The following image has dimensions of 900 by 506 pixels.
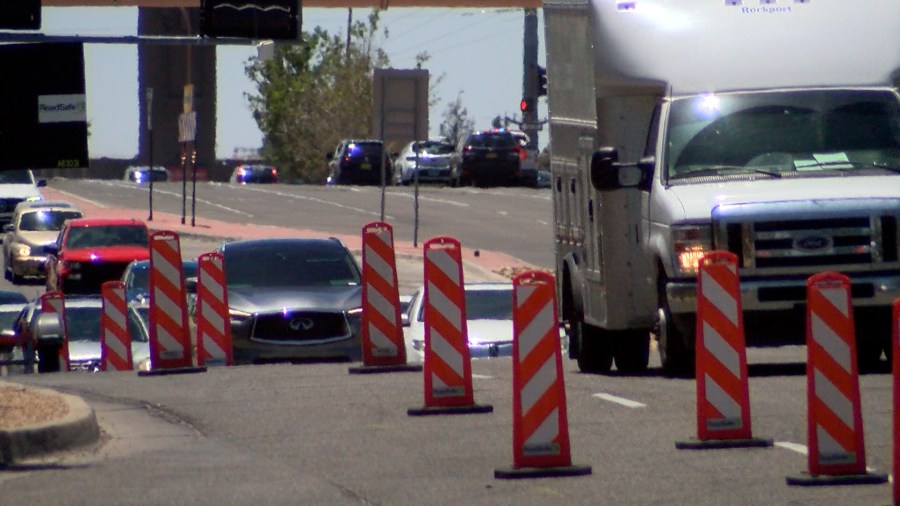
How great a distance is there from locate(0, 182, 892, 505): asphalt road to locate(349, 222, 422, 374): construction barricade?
29 centimetres

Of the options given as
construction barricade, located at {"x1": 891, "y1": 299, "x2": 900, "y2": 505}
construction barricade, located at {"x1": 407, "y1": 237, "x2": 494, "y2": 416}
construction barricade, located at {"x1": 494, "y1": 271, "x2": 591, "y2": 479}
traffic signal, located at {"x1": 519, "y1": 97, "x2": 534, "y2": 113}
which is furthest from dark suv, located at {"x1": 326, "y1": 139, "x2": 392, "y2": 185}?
construction barricade, located at {"x1": 891, "y1": 299, "x2": 900, "y2": 505}

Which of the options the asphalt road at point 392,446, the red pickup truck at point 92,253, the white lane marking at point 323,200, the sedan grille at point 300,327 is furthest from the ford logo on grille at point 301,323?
the white lane marking at point 323,200

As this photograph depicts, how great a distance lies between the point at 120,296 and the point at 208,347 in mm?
2238

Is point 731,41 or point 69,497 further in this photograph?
point 731,41

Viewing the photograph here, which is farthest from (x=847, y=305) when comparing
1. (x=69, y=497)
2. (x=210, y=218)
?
(x=210, y=218)

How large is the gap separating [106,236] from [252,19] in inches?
790

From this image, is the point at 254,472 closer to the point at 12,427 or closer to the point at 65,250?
the point at 12,427

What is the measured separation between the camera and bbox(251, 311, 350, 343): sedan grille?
55.4 feet

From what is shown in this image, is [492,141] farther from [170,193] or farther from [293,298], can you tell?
[293,298]

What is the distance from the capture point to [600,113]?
45.9 feet

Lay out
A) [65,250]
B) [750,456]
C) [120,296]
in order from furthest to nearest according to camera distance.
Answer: [65,250] < [120,296] < [750,456]

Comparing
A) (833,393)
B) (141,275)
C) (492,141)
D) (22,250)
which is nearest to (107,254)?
(22,250)

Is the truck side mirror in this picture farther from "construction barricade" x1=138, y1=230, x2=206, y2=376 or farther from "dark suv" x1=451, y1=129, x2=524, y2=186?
"dark suv" x1=451, y1=129, x2=524, y2=186

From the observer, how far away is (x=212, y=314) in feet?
52.6
